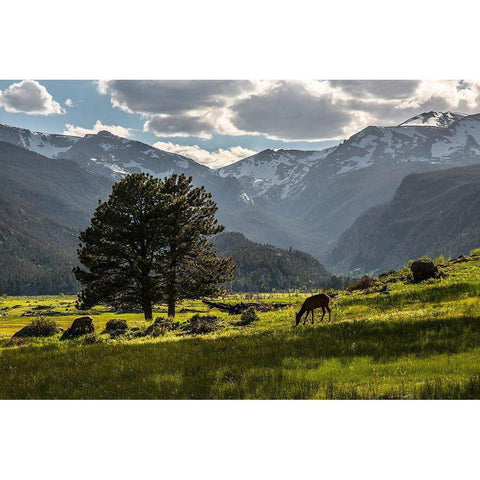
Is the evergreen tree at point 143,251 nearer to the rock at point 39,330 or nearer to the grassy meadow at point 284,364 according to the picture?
the rock at point 39,330

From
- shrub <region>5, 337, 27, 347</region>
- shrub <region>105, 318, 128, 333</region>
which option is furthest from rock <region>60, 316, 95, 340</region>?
shrub <region>5, 337, 27, 347</region>

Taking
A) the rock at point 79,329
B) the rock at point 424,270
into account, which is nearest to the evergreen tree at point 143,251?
the rock at point 79,329

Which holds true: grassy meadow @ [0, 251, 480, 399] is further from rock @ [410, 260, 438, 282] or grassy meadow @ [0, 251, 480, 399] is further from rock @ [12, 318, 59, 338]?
rock @ [12, 318, 59, 338]

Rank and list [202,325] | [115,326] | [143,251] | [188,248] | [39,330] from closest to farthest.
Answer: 1. [202,325]
2. [39,330]
3. [115,326]
4. [143,251]
5. [188,248]

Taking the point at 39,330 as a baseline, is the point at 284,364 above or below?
above

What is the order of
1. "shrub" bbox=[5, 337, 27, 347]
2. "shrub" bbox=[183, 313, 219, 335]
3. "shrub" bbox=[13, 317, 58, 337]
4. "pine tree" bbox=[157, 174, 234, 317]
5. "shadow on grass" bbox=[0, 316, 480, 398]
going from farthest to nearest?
"pine tree" bbox=[157, 174, 234, 317]
"shrub" bbox=[13, 317, 58, 337]
"shrub" bbox=[183, 313, 219, 335]
"shrub" bbox=[5, 337, 27, 347]
"shadow on grass" bbox=[0, 316, 480, 398]

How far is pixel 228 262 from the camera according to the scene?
5056 cm

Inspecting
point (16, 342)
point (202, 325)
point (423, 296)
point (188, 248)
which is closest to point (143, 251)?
point (188, 248)

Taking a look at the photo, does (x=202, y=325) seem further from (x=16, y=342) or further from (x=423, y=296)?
(x=423, y=296)

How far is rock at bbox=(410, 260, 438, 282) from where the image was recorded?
100 feet

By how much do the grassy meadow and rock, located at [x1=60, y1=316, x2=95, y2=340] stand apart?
221 inches

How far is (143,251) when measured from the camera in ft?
140

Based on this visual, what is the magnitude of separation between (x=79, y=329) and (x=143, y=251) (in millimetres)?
14217

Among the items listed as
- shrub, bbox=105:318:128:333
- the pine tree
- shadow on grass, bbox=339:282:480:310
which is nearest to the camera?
shadow on grass, bbox=339:282:480:310
